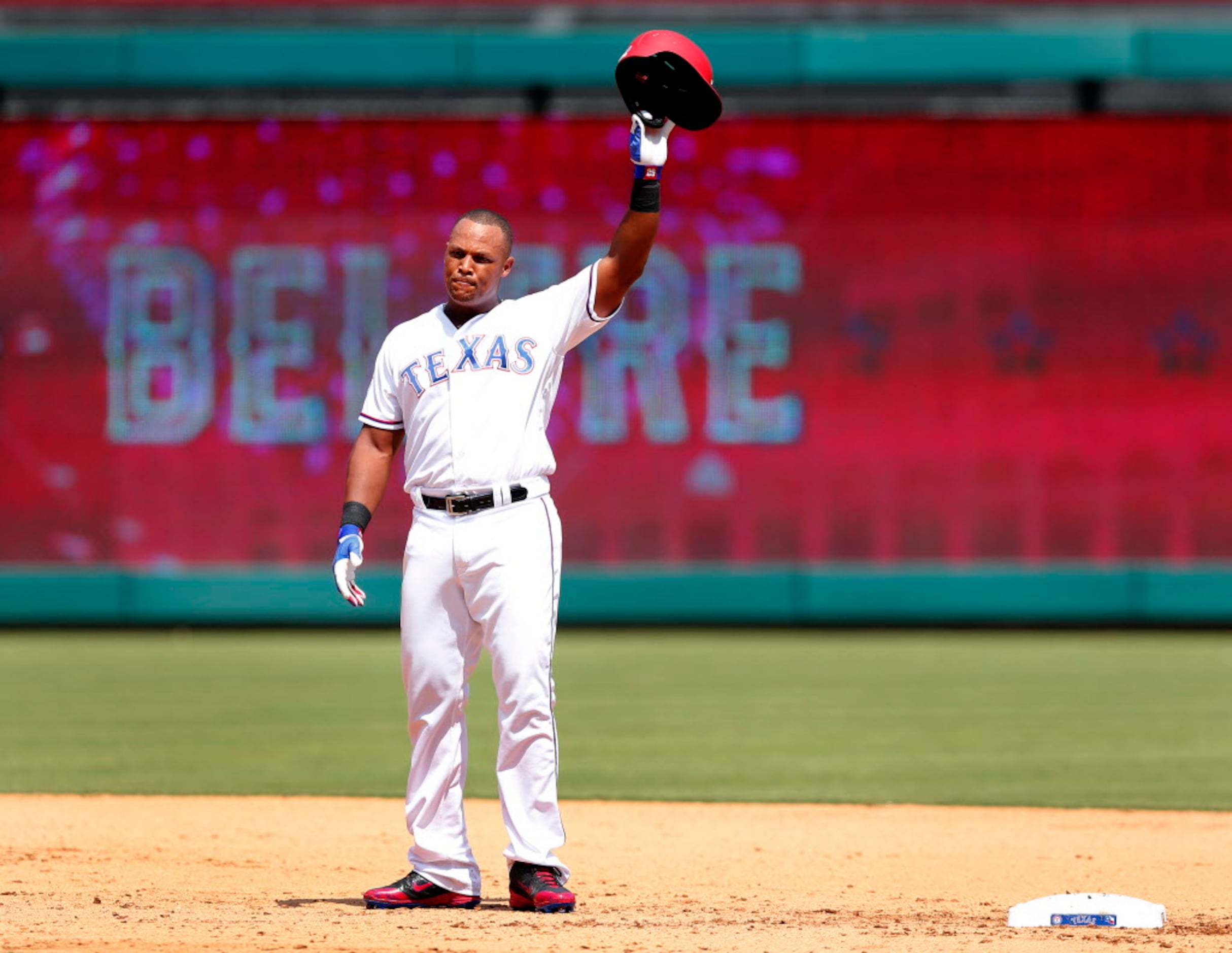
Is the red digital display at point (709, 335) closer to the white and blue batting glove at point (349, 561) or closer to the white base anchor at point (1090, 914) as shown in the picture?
the white and blue batting glove at point (349, 561)

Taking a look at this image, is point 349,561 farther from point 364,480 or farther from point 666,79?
point 666,79

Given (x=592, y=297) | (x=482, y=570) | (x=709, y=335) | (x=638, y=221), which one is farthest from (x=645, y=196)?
(x=709, y=335)

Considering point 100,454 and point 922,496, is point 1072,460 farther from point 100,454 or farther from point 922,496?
point 100,454

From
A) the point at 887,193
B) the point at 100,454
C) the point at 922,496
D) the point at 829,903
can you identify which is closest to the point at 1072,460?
the point at 922,496

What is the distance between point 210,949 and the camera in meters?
4.54

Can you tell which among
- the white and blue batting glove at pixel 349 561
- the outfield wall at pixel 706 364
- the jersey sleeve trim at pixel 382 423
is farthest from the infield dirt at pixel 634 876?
the outfield wall at pixel 706 364

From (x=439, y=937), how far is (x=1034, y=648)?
407 inches

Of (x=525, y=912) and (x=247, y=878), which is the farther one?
(x=247, y=878)

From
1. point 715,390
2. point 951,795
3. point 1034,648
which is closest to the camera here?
point 951,795

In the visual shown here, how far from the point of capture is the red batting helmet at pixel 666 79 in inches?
206

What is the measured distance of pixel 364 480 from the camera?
211 inches

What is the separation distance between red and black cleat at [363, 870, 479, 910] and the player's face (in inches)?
57.7

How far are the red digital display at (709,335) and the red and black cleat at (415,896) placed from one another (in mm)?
10395

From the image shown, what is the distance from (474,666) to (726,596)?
10497 mm
